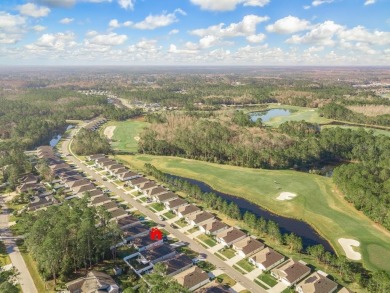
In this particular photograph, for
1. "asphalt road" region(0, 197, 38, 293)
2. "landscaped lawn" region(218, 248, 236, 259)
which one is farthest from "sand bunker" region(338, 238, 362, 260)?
"asphalt road" region(0, 197, 38, 293)

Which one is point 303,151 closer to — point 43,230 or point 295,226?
point 295,226

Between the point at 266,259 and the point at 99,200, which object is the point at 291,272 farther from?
the point at 99,200

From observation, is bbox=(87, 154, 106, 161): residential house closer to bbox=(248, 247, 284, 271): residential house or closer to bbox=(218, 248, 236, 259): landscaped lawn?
bbox=(218, 248, 236, 259): landscaped lawn

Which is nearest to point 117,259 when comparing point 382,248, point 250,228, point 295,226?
point 250,228

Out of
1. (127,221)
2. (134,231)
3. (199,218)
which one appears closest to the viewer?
(134,231)

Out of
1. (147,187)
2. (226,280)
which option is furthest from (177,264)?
(147,187)
